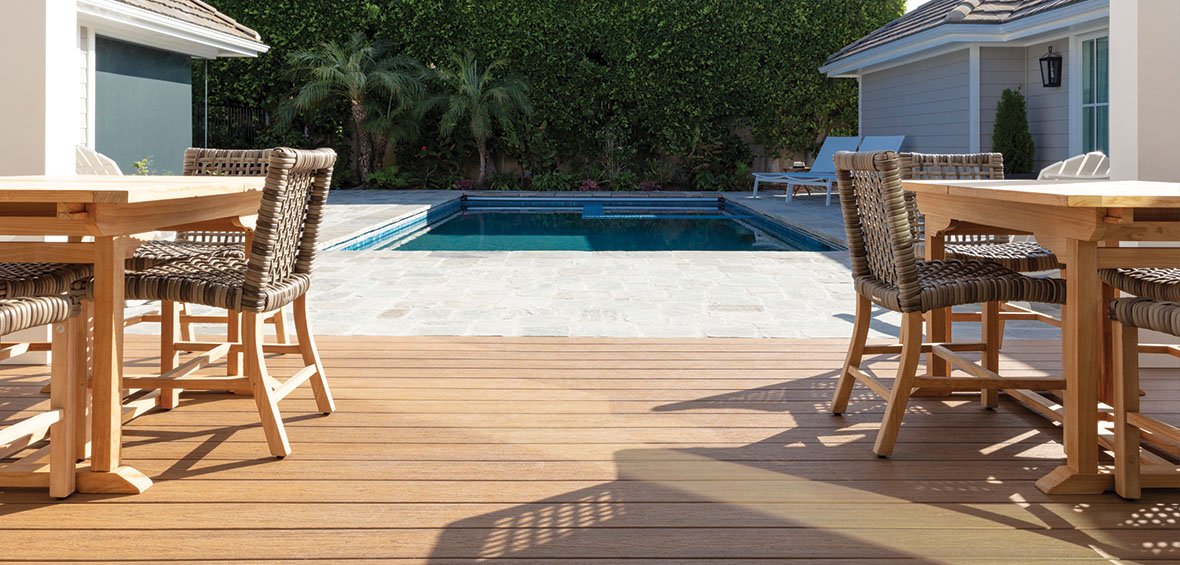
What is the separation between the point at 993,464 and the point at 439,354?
2188mm

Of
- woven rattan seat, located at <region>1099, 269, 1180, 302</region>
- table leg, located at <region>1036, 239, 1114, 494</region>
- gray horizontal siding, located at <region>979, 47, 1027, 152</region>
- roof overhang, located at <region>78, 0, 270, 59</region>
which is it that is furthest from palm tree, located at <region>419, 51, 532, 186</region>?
table leg, located at <region>1036, 239, 1114, 494</region>

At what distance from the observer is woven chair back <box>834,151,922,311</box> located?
105 inches

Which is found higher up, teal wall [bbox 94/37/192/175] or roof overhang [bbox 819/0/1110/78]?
roof overhang [bbox 819/0/1110/78]

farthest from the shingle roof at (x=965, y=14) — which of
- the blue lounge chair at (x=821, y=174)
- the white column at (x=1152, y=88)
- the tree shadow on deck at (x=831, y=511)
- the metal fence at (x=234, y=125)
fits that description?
the metal fence at (x=234, y=125)

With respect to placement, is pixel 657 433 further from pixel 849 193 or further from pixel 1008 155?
pixel 1008 155

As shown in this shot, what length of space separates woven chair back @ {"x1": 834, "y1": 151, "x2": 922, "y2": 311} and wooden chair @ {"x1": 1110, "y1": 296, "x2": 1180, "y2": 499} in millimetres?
490

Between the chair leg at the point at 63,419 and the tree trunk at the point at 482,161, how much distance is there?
13.0 m

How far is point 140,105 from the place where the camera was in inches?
399

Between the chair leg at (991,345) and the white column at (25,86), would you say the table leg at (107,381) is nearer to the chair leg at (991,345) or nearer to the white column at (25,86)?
the white column at (25,86)

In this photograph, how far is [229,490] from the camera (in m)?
2.43

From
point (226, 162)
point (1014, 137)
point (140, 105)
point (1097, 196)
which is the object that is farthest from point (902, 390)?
point (140, 105)

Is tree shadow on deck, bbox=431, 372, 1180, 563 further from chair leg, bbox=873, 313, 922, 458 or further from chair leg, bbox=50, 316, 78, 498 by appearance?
chair leg, bbox=50, 316, 78, 498

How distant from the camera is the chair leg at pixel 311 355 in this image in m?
3.07

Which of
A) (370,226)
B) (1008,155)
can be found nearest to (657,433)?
(370,226)
